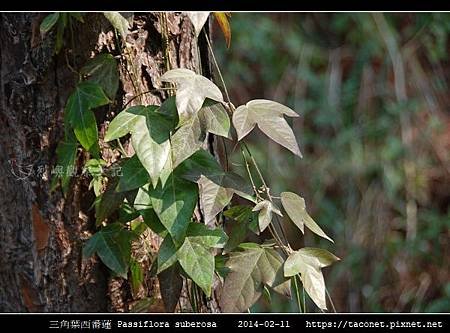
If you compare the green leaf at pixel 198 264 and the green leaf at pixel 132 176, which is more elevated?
the green leaf at pixel 132 176

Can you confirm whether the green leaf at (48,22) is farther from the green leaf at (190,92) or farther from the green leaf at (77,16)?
the green leaf at (190,92)

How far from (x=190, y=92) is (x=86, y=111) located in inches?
6.3

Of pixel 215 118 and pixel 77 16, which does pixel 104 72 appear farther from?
pixel 215 118

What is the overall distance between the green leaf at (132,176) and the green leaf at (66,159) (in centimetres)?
13

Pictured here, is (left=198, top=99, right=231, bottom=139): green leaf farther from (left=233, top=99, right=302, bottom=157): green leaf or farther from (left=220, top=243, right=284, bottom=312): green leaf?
(left=220, top=243, right=284, bottom=312): green leaf

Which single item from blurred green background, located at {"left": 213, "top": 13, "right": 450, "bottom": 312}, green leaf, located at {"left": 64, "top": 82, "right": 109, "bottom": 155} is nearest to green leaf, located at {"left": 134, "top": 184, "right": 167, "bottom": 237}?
green leaf, located at {"left": 64, "top": 82, "right": 109, "bottom": 155}

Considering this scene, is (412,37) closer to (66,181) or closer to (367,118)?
(367,118)

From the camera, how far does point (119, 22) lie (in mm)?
892

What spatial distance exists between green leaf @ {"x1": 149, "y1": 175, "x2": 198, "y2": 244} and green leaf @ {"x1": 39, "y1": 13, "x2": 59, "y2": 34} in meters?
0.25

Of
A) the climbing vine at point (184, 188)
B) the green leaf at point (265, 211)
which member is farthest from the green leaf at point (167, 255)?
the green leaf at point (265, 211)

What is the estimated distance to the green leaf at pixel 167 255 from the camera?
34.0 inches

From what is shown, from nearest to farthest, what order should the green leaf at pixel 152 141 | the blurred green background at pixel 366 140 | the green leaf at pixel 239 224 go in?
the green leaf at pixel 152 141
the green leaf at pixel 239 224
the blurred green background at pixel 366 140

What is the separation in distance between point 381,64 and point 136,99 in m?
1.49

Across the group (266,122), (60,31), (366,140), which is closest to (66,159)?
(60,31)
